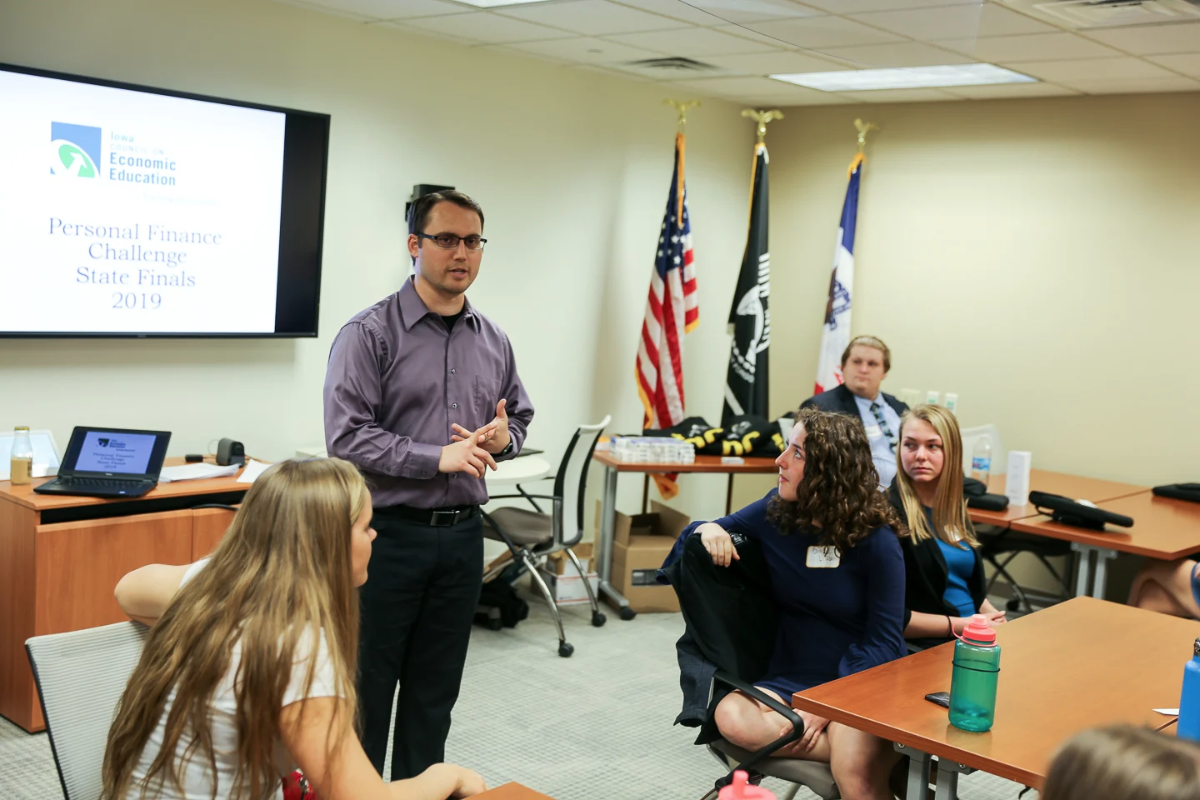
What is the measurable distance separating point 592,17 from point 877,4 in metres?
1.18

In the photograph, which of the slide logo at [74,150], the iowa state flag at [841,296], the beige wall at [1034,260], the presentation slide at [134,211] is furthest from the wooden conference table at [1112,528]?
the slide logo at [74,150]

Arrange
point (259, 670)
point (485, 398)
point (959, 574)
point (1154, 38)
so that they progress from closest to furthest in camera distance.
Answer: point (259, 670)
point (485, 398)
point (959, 574)
point (1154, 38)

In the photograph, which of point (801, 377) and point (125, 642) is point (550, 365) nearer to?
point (801, 377)

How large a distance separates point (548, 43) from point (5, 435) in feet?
9.29

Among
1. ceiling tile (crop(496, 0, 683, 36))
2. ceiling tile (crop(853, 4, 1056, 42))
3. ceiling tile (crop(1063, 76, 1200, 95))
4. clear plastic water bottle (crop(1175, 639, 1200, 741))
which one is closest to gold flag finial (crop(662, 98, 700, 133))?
ceiling tile (crop(496, 0, 683, 36))

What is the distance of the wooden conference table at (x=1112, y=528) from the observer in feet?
14.6

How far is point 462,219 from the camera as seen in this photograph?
2.89 metres

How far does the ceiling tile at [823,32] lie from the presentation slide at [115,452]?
Result: 9.02 feet

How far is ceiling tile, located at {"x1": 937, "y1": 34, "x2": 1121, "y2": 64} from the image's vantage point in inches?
176

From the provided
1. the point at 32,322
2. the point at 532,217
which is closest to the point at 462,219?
the point at 32,322

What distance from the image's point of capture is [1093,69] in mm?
5098

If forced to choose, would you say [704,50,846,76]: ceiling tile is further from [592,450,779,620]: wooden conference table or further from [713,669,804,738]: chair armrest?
[713,669,804,738]: chair armrest

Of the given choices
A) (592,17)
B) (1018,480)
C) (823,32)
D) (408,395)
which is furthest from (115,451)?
(1018,480)

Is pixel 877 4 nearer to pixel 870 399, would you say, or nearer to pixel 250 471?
pixel 870 399
